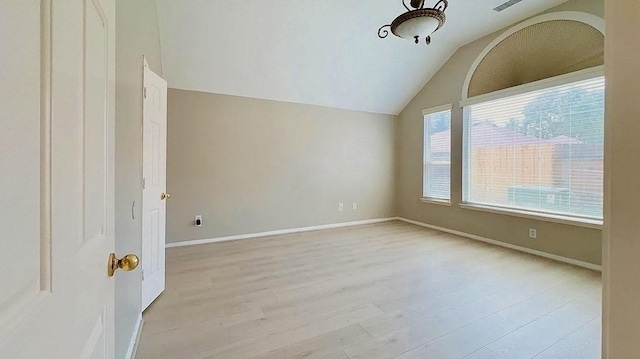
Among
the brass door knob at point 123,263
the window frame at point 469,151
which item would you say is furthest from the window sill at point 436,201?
the brass door knob at point 123,263

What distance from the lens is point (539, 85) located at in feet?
11.2

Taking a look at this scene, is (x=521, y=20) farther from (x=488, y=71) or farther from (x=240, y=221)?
(x=240, y=221)

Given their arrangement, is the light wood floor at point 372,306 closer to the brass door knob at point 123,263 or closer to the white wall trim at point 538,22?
the brass door knob at point 123,263

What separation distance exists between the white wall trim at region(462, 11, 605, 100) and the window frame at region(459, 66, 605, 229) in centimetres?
38

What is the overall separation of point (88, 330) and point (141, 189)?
1594mm

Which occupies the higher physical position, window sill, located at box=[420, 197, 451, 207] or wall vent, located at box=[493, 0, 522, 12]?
wall vent, located at box=[493, 0, 522, 12]

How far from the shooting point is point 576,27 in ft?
10.3

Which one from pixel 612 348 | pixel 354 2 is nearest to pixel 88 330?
pixel 612 348

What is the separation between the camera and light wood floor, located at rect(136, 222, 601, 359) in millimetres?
1707

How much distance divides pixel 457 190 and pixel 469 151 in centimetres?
68

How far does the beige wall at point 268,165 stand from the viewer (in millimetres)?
3910

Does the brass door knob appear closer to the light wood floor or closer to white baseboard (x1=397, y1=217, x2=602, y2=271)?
the light wood floor

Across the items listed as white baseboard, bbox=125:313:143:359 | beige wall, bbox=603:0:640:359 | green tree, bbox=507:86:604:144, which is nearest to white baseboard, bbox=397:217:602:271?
green tree, bbox=507:86:604:144

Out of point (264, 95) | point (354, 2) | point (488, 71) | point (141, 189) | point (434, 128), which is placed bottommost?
point (141, 189)
